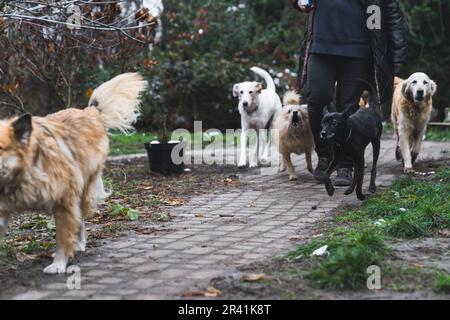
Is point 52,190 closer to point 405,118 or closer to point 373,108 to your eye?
point 373,108

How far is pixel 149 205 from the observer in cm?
668

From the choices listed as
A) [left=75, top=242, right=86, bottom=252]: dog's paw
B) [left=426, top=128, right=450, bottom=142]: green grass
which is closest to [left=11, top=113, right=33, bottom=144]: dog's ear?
[left=75, top=242, right=86, bottom=252]: dog's paw

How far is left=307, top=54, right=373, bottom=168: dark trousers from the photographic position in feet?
23.9

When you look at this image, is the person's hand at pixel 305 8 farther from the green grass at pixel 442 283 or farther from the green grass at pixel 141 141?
the green grass at pixel 141 141

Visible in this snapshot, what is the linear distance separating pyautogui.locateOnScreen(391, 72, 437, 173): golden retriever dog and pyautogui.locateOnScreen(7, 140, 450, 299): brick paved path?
3.41ft

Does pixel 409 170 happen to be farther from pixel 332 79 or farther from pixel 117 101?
pixel 117 101

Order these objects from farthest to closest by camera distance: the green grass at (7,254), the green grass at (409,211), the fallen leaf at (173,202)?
the fallen leaf at (173,202), the green grass at (409,211), the green grass at (7,254)

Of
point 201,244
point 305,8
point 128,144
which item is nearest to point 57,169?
point 201,244

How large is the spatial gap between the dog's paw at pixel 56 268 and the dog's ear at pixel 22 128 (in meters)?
0.78

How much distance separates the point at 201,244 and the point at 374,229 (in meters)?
1.24

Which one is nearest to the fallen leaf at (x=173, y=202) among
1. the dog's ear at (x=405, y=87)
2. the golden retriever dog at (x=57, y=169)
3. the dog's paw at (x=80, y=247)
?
the golden retriever dog at (x=57, y=169)

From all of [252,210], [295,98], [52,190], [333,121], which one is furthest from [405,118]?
[52,190]

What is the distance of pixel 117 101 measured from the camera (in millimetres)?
5398

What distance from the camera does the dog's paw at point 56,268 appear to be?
4145mm
